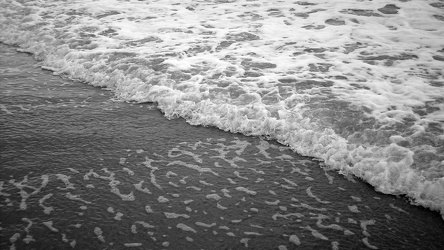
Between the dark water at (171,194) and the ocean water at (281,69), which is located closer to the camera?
the dark water at (171,194)

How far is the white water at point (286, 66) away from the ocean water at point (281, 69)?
0.02 metres

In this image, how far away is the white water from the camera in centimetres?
520

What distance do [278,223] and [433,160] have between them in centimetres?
222

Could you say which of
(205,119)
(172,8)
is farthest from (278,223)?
(172,8)

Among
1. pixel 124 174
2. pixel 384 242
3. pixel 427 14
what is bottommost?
pixel 384 242

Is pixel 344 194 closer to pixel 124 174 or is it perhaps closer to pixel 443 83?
pixel 124 174

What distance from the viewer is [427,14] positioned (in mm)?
9836

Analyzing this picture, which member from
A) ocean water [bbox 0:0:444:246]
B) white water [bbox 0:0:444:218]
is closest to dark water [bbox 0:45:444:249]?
ocean water [bbox 0:0:444:246]

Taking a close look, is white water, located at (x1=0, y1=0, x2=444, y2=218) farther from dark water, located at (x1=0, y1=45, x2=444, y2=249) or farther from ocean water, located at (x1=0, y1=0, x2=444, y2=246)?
dark water, located at (x1=0, y1=45, x2=444, y2=249)

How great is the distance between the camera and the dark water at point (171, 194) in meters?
3.86

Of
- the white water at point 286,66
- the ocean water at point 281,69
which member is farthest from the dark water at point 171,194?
the white water at point 286,66

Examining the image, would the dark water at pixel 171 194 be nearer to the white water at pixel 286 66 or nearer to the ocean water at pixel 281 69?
the ocean water at pixel 281 69

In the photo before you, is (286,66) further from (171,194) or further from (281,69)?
(171,194)

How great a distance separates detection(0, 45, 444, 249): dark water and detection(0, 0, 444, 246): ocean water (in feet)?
0.42
